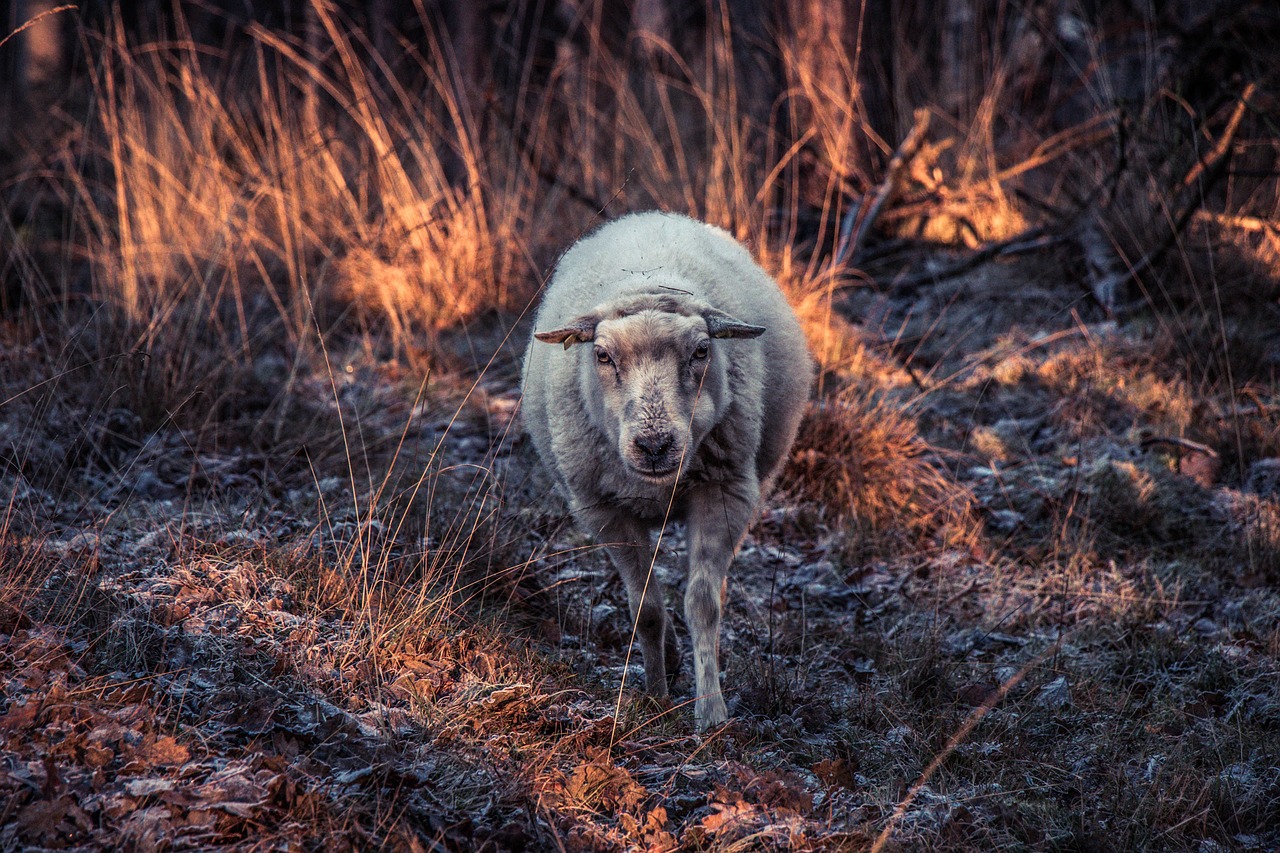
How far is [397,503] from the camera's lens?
4.43m

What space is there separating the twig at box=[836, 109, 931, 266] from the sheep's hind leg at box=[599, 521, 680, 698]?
3.96 m

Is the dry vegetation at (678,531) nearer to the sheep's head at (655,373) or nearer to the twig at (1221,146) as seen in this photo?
the twig at (1221,146)

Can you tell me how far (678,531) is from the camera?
555cm

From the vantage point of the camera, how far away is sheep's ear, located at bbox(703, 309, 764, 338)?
3.80 m

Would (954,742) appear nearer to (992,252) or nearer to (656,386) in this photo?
(656,386)

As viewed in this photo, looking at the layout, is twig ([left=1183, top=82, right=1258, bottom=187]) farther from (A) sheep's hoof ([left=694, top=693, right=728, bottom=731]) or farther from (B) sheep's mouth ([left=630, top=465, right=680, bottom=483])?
(A) sheep's hoof ([left=694, top=693, right=728, bottom=731])

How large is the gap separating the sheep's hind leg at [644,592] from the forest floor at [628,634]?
13cm

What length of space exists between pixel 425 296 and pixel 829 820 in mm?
5167

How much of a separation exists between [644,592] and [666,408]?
0.77m

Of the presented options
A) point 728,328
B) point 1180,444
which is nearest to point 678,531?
point 728,328

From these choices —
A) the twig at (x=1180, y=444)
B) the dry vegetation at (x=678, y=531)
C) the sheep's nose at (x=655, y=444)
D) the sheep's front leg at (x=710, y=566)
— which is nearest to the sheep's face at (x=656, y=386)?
the sheep's nose at (x=655, y=444)

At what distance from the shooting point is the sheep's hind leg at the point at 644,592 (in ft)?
13.0

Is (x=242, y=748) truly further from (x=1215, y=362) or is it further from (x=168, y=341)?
(x=1215, y=362)

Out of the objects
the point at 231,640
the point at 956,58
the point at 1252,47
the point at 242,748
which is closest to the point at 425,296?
the point at 231,640
